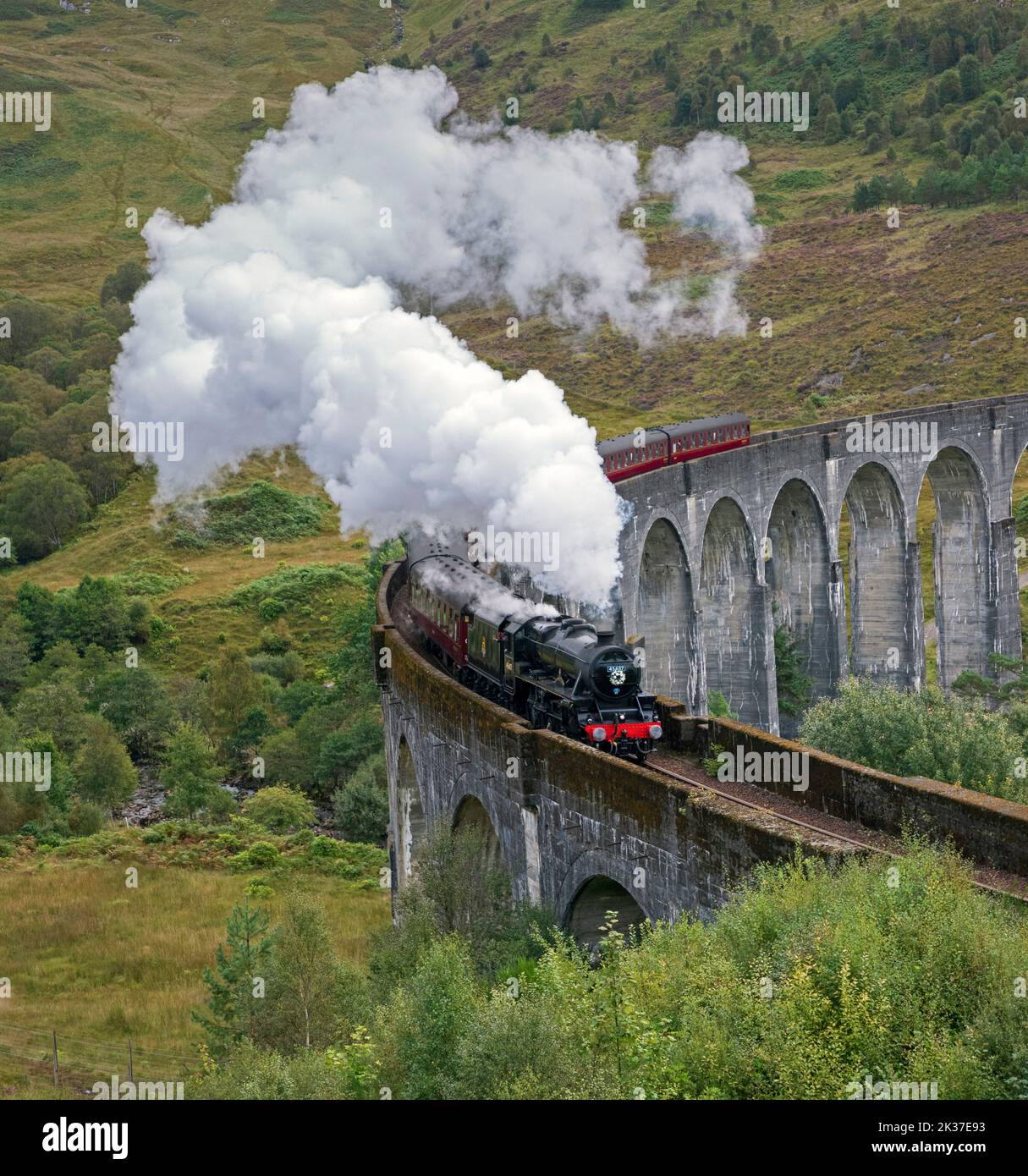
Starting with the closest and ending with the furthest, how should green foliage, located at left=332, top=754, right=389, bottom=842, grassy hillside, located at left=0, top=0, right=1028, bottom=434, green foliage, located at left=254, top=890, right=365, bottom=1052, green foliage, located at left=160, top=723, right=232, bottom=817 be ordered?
green foliage, located at left=254, top=890, right=365, bottom=1052, green foliage, located at left=332, top=754, right=389, bottom=842, green foliage, located at left=160, top=723, right=232, bottom=817, grassy hillside, located at left=0, top=0, right=1028, bottom=434

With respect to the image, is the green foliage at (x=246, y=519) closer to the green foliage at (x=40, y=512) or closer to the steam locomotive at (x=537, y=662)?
the green foliage at (x=40, y=512)

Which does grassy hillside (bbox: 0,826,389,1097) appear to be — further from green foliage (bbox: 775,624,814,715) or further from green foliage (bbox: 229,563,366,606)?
green foliage (bbox: 229,563,366,606)

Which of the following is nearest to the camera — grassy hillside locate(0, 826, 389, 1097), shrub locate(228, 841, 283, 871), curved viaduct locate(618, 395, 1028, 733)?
grassy hillside locate(0, 826, 389, 1097)

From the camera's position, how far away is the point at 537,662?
24.0 meters

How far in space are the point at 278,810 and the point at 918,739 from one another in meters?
24.2

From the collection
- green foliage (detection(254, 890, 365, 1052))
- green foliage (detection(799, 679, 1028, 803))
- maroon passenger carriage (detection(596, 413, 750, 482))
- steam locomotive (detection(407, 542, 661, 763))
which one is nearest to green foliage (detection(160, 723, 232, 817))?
maroon passenger carriage (detection(596, 413, 750, 482))

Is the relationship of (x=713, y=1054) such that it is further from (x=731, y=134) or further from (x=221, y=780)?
(x=731, y=134)

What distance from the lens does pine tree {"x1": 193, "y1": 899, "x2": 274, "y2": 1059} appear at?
22859 millimetres

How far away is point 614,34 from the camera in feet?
485

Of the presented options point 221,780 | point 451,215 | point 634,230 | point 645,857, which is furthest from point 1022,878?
point 634,230

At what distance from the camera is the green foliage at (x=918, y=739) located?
95.8 ft

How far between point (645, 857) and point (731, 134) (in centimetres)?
11685

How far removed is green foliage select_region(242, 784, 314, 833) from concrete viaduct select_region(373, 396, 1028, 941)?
1028cm

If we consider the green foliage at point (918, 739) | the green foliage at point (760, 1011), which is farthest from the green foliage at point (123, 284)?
the green foliage at point (760, 1011)
